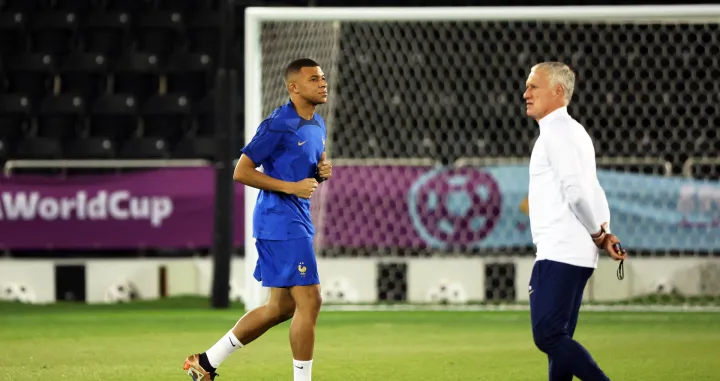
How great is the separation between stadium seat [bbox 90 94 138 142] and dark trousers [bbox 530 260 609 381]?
12.2m

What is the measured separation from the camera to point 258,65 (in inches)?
490

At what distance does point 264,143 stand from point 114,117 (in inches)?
442

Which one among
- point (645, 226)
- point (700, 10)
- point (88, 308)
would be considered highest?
point (700, 10)

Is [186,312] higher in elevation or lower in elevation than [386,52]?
lower

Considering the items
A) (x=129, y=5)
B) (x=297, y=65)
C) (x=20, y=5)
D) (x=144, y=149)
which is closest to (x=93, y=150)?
(x=144, y=149)

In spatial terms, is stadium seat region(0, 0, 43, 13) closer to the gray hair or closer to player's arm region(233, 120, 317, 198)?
player's arm region(233, 120, 317, 198)

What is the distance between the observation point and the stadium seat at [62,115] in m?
16.6

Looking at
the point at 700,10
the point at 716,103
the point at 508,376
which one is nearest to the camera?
the point at 508,376

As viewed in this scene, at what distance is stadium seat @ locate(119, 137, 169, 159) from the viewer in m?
16.0

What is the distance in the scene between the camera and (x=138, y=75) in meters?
17.2

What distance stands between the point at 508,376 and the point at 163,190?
22.7 ft

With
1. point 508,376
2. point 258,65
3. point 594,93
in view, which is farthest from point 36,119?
point 508,376

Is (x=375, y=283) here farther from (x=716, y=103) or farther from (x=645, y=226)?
(x=716, y=103)

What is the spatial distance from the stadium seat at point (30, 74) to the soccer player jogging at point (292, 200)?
11.4m
